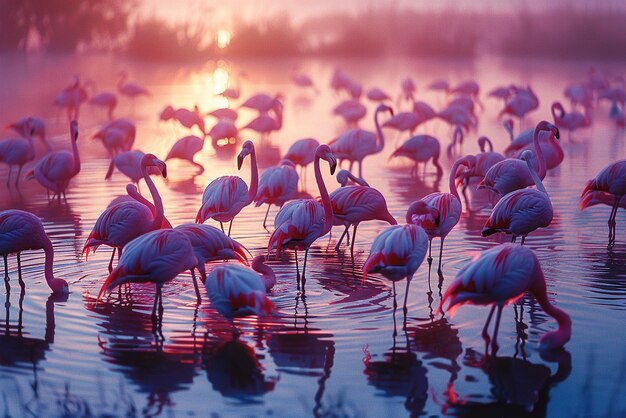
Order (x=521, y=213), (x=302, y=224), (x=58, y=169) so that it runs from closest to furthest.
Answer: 1. (x=302, y=224)
2. (x=521, y=213)
3. (x=58, y=169)

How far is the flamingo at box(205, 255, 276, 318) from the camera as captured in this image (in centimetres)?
430

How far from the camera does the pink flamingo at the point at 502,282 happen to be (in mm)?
4289

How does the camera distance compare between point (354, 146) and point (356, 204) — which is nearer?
point (356, 204)

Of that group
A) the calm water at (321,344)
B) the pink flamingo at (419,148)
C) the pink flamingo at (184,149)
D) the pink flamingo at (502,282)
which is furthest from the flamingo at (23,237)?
the pink flamingo at (419,148)

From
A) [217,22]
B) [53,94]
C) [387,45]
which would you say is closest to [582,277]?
[53,94]

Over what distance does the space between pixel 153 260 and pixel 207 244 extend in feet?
1.54

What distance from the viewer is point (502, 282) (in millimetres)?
4297

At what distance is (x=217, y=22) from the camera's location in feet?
95.2

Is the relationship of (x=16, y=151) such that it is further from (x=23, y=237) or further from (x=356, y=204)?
(x=356, y=204)

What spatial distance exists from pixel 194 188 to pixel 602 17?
23.0 meters

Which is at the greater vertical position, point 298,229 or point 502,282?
point 298,229

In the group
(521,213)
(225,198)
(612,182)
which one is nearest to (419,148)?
(612,182)

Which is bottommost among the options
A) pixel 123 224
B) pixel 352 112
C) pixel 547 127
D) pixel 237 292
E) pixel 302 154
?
pixel 237 292

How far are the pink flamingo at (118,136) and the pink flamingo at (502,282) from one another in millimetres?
7728
